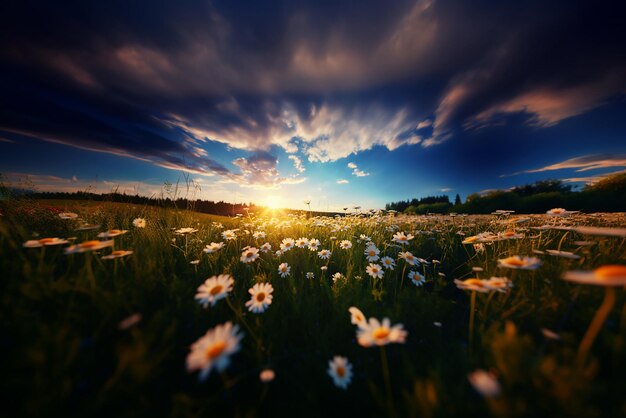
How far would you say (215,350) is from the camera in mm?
1028

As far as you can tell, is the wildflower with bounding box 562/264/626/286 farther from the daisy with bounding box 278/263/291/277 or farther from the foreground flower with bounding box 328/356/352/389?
the daisy with bounding box 278/263/291/277

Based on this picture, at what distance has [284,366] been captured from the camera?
143cm

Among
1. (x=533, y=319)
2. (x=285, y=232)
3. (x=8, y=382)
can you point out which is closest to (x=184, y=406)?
(x=8, y=382)

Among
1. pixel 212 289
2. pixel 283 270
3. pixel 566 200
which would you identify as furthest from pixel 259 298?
pixel 566 200

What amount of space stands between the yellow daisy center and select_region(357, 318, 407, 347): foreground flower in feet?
2.33

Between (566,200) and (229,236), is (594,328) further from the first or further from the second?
(566,200)

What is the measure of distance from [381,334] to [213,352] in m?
0.92

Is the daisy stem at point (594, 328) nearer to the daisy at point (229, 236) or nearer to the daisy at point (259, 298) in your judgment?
the daisy at point (259, 298)

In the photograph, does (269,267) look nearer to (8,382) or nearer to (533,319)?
(8,382)

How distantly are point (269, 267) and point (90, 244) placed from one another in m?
1.70

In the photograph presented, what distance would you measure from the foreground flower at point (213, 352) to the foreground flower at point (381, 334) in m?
0.65

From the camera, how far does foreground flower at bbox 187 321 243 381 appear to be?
0.90 meters

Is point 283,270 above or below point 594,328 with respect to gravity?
below

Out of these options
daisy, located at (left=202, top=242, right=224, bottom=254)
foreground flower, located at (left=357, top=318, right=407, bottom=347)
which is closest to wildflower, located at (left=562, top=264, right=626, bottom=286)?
foreground flower, located at (left=357, top=318, right=407, bottom=347)
